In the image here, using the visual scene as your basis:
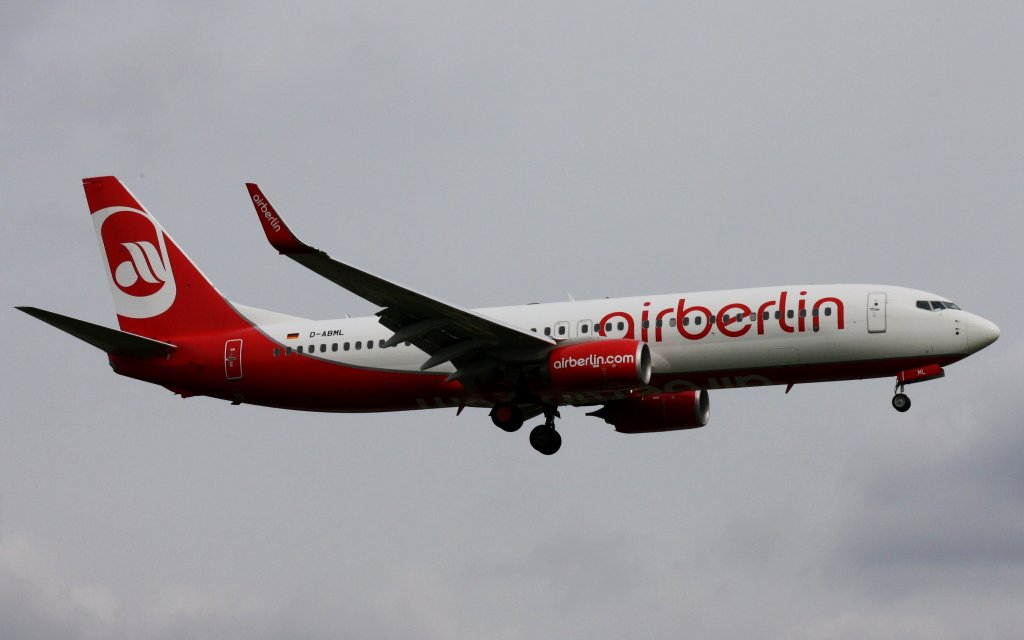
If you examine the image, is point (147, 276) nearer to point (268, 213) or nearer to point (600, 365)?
point (268, 213)

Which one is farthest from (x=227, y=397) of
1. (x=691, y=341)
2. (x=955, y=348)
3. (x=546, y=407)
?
(x=955, y=348)

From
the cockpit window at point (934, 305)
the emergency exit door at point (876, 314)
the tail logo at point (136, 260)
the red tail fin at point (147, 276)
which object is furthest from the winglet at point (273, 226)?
the cockpit window at point (934, 305)

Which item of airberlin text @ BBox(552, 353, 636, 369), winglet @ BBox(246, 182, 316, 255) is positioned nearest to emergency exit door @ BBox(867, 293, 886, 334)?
airberlin text @ BBox(552, 353, 636, 369)

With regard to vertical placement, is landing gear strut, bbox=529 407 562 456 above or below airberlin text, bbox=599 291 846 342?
below

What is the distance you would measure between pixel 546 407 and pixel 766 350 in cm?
786

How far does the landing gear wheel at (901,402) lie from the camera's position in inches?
1844

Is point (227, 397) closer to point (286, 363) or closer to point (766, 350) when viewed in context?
point (286, 363)

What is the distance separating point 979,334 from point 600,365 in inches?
420

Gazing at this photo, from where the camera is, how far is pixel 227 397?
52938mm

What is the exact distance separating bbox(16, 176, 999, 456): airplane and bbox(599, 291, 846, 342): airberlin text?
0.13ft

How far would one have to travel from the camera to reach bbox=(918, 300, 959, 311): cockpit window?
1842 inches

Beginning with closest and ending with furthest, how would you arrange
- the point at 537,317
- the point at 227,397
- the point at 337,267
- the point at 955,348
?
the point at 337,267 → the point at 955,348 → the point at 537,317 → the point at 227,397

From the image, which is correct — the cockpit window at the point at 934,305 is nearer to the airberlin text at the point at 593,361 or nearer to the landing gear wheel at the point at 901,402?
the landing gear wheel at the point at 901,402

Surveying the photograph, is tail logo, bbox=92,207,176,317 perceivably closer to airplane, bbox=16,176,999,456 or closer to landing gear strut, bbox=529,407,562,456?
airplane, bbox=16,176,999,456
